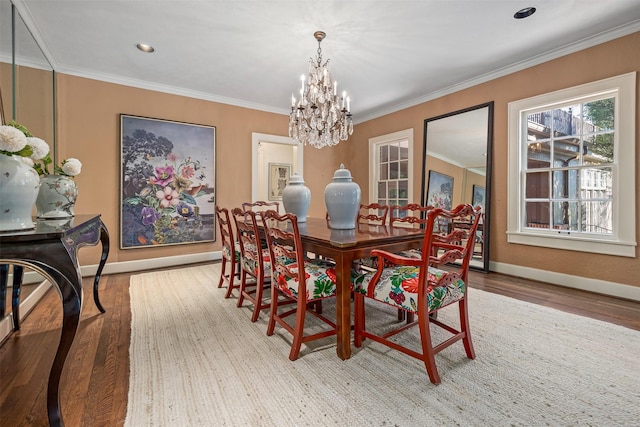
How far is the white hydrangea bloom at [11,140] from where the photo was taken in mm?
1213

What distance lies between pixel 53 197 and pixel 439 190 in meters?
4.43

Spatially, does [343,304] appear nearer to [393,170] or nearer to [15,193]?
[15,193]

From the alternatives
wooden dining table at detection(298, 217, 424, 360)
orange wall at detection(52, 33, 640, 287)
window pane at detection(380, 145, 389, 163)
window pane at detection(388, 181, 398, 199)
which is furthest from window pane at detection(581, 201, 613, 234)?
window pane at detection(380, 145, 389, 163)

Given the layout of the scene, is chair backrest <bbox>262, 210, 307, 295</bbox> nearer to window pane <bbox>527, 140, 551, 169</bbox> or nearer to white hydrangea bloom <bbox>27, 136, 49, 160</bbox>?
white hydrangea bloom <bbox>27, 136, 49, 160</bbox>

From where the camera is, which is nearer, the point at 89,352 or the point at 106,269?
the point at 89,352

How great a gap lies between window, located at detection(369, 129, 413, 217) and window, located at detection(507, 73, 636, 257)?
1.58 meters

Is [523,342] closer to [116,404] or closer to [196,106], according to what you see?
[116,404]

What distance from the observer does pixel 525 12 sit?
98.7 inches

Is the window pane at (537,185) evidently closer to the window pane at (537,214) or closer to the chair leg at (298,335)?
→ the window pane at (537,214)

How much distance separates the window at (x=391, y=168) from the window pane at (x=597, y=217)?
2.20m

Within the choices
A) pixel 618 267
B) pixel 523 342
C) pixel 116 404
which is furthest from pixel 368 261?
pixel 618 267

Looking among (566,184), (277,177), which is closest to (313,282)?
(566,184)

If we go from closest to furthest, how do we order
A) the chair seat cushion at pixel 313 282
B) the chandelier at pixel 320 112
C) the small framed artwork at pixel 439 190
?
the chair seat cushion at pixel 313 282 < the chandelier at pixel 320 112 < the small framed artwork at pixel 439 190

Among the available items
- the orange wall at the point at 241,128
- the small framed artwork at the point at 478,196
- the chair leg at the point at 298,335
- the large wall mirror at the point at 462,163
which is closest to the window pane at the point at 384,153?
the orange wall at the point at 241,128
